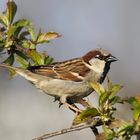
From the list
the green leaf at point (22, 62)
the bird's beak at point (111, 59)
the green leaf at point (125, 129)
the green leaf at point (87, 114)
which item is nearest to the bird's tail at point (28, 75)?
the green leaf at point (22, 62)

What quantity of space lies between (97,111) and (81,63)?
36.0 inches

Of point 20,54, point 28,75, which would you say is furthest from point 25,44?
point 28,75

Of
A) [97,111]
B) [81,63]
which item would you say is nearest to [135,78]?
[81,63]

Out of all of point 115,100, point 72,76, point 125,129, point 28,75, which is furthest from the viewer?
point 72,76

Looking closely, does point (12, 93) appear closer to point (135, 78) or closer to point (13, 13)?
point (135, 78)

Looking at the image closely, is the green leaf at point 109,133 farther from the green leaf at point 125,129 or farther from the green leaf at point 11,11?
the green leaf at point 11,11

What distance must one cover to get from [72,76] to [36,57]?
53 cm

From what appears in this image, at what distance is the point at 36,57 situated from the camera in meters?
2.31

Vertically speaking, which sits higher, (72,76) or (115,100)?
(115,100)

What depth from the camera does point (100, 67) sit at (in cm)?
280

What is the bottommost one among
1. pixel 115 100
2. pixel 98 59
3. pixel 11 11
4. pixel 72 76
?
pixel 72 76

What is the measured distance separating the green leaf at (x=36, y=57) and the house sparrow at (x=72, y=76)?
1.05 feet

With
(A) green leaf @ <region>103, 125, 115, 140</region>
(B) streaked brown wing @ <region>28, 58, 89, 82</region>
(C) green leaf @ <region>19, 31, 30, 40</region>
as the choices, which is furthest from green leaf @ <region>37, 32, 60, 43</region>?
(A) green leaf @ <region>103, 125, 115, 140</region>

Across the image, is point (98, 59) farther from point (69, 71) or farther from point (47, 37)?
point (47, 37)
